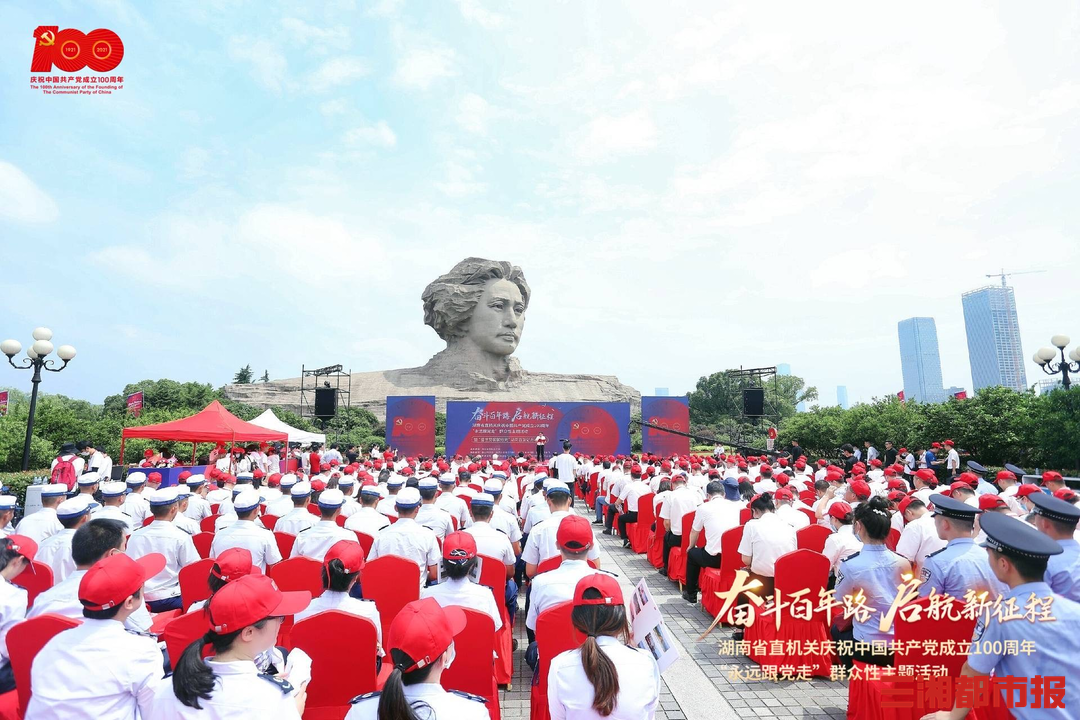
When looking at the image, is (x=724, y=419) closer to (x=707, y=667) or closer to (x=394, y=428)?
(x=394, y=428)

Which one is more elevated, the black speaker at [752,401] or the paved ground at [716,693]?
the black speaker at [752,401]

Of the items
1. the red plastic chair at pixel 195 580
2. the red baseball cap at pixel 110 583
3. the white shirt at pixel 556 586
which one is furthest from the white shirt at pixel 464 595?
the red plastic chair at pixel 195 580

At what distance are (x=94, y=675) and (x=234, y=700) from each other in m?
0.60

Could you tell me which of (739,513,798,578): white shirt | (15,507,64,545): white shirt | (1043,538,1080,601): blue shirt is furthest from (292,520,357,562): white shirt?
(1043,538,1080,601): blue shirt

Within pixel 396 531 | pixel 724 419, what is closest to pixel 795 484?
pixel 396 531

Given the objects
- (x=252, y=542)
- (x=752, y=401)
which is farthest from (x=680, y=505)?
(x=752, y=401)

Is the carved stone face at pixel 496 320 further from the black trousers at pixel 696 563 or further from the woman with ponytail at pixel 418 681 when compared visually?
the woman with ponytail at pixel 418 681

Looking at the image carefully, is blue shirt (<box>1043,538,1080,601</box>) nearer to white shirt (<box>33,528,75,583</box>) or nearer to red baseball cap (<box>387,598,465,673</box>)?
red baseball cap (<box>387,598,465,673</box>)

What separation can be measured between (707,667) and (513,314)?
99.4ft

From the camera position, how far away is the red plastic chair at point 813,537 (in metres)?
4.93

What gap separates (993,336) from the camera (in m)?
123

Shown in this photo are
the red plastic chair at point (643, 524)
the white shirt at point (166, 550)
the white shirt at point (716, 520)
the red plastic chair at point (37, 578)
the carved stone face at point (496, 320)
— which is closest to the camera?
the red plastic chair at point (37, 578)

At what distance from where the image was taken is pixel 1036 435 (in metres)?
12.7

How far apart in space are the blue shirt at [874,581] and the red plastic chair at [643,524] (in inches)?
180
